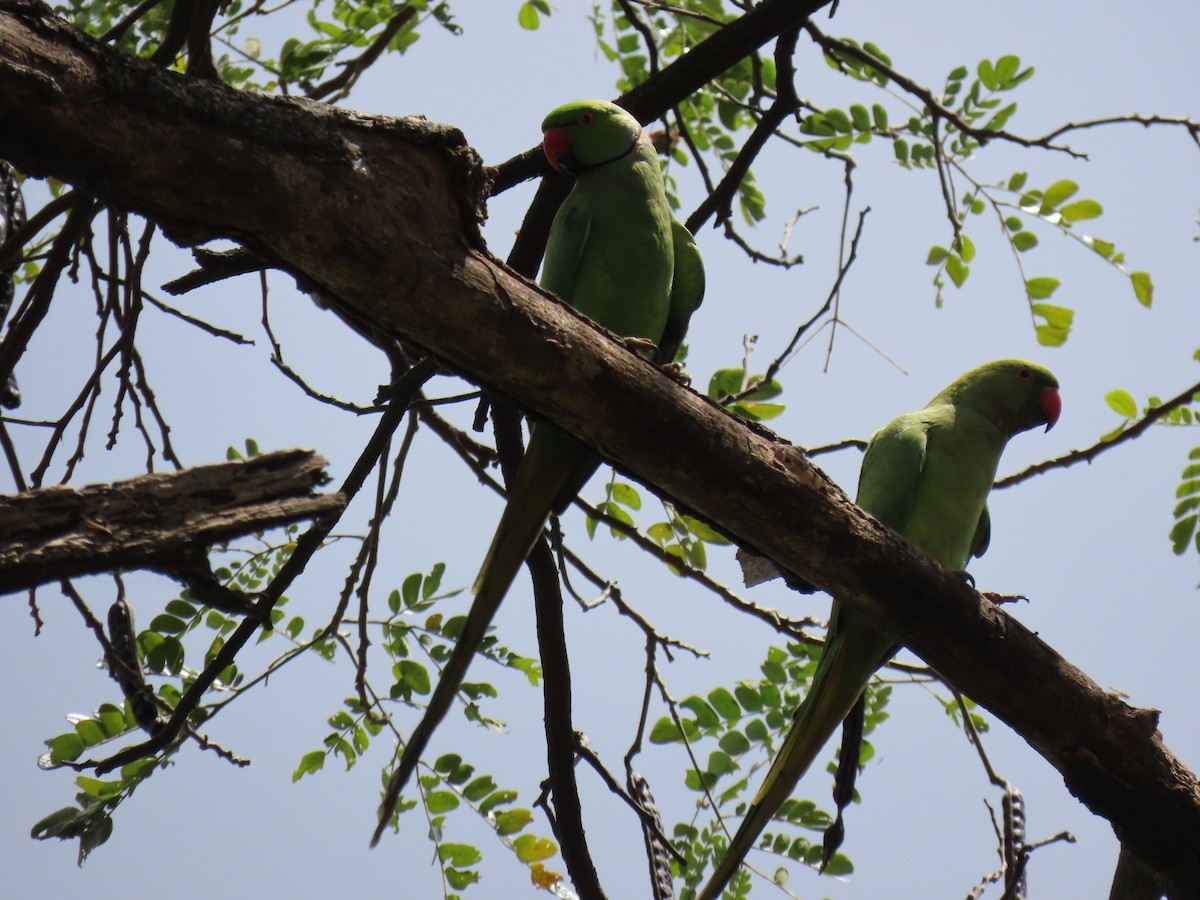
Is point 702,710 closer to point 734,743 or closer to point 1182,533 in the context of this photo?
point 734,743

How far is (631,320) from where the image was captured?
8.98 ft

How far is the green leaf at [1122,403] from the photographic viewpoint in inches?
126

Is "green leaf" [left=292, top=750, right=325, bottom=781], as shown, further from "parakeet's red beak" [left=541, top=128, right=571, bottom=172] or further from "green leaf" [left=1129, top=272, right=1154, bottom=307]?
"green leaf" [left=1129, top=272, right=1154, bottom=307]

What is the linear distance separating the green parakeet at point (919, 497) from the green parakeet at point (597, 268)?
781 millimetres

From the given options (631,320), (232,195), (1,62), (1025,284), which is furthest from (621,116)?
(1,62)

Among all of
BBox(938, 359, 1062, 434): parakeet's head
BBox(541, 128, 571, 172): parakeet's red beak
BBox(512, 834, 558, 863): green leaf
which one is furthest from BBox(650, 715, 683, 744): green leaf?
BBox(541, 128, 571, 172): parakeet's red beak

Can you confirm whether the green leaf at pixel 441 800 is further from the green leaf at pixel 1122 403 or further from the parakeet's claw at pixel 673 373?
the green leaf at pixel 1122 403

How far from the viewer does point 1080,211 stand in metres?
3.32

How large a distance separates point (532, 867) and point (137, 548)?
219 cm

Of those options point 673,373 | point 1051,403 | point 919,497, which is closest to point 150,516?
point 673,373

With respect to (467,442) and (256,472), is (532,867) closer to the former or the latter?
(467,442)

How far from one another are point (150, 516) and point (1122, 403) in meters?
3.07

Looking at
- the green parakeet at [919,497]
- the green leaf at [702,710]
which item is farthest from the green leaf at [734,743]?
the green parakeet at [919,497]

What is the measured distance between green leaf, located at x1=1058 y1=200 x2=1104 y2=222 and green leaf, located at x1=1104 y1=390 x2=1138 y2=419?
611 millimetres
